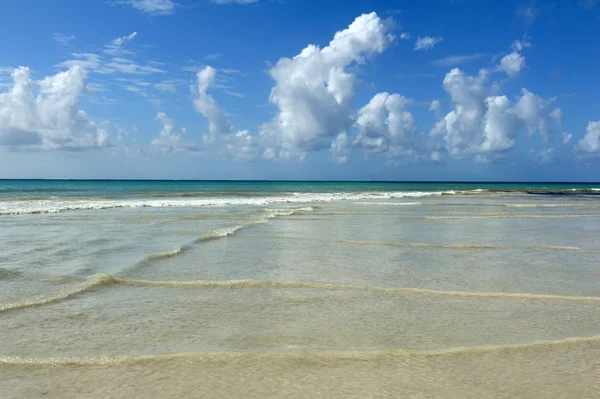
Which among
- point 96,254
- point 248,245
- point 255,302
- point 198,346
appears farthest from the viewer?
point 248,245

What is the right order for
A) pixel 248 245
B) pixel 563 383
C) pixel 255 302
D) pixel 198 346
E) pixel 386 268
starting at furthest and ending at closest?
pixel 248 245, pixel 386 268, pixel 255 302, pixel 198 346, pixel 563 383

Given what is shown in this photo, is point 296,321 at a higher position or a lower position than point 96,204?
lower

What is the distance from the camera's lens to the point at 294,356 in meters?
5.84

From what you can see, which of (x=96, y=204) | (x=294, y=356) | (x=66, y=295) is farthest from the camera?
(x=96, y=204)

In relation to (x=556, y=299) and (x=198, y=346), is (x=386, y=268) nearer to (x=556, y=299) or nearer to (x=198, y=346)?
(x=556, y=299)

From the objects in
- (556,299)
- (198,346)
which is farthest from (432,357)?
(556,299)

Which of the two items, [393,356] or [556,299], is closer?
[393,356]

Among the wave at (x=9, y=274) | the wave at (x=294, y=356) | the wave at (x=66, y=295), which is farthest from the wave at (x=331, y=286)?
the wave at (x=294, y=356)

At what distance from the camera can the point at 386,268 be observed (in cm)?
1158

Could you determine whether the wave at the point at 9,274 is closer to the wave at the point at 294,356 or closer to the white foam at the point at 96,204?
the wave at the point at 294,356

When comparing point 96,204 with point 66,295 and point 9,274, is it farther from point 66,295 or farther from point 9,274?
point 66,295

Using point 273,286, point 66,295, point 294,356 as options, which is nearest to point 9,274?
point 66,295

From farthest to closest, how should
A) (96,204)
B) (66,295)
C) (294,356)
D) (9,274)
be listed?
(96,204) → (9,274) → (66,295) → (294,356)

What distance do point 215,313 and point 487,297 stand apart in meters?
4.96
